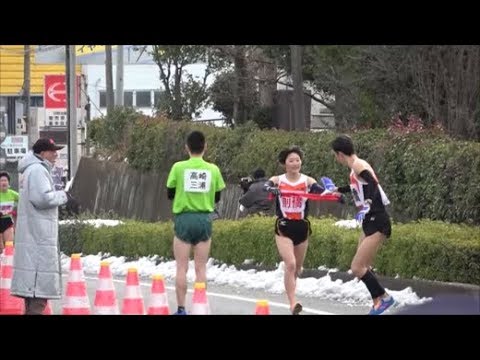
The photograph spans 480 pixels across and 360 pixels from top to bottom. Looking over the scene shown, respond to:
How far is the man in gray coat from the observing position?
38.4 feet

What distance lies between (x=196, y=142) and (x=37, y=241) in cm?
195

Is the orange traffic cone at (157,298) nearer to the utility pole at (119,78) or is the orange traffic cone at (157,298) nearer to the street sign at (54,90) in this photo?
the utility pole at (119,78)

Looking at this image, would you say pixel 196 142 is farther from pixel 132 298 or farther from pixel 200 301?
pixel 200 301

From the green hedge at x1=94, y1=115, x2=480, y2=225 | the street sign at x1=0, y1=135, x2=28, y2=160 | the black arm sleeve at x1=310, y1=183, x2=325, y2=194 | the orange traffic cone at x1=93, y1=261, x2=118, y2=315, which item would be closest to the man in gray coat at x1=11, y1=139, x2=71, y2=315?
the orange traffic cone at x1=93, y1=261, x2=118, y2=315

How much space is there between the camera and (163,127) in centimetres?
3186

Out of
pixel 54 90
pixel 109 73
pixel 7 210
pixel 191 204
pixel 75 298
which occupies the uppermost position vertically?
pixel 109 73

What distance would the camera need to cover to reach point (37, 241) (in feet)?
38.5

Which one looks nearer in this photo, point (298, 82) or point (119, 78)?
point (298, 82)

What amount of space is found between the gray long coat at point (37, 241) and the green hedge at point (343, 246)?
513 cm

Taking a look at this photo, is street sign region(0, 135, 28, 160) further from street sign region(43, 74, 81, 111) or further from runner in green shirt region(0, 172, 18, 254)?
runner in green shirt region(0, 172, 18, 254)

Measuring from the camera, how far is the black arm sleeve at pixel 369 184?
40.7 ft

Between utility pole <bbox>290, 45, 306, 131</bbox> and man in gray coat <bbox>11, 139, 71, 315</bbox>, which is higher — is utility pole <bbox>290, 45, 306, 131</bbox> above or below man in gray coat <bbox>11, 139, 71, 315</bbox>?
above

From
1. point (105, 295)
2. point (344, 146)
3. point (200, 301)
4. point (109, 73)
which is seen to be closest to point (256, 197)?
point (344, 146)
